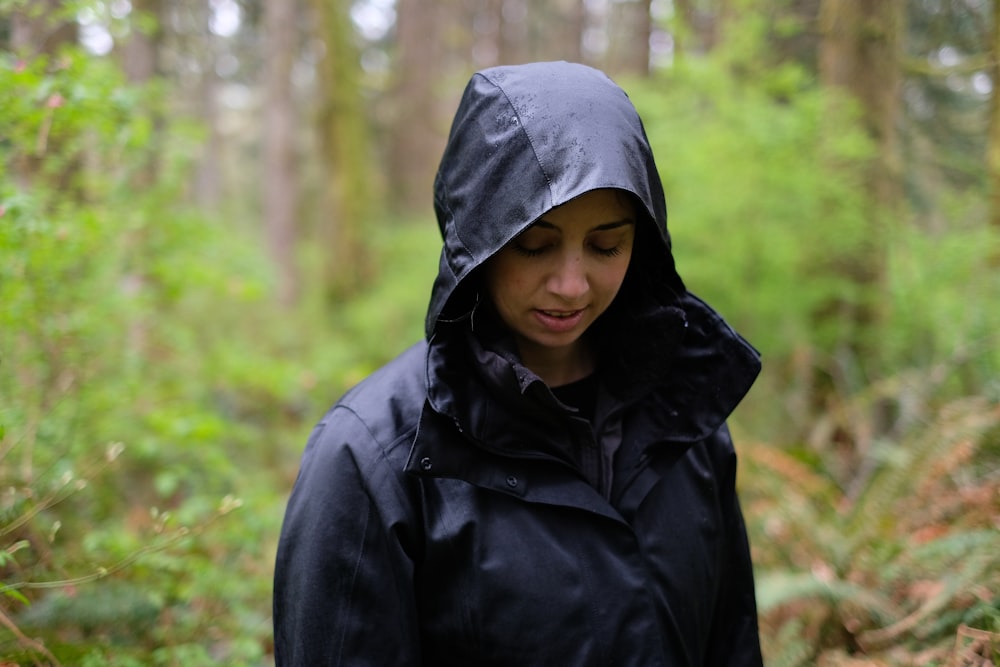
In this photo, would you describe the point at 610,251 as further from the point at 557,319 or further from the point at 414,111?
the point at 414,111

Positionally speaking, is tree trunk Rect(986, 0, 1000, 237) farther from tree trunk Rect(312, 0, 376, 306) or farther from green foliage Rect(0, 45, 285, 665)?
tree trunk Rect(312, 0, 376, 306)

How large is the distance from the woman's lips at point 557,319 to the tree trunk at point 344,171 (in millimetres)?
10447

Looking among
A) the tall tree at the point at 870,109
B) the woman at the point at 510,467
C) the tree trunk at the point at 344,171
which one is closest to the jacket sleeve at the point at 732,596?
the woman at the point at 510,467

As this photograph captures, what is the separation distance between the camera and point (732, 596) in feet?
6.80

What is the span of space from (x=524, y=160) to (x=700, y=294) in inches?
206

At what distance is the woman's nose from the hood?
15 centimetres

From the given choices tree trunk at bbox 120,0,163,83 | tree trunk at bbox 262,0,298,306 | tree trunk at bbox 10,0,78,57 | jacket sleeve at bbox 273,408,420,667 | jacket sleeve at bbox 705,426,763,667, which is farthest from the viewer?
tree trunk at bbox 262,0,298,306

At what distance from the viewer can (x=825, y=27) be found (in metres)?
6.34

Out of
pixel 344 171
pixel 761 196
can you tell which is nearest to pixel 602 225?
pixel 761 196

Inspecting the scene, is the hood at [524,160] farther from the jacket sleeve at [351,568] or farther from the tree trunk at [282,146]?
the tree trunk at [282,146]

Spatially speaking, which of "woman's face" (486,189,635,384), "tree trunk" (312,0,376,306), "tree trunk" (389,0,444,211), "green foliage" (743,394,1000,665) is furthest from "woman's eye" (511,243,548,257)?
"tree trunk" (389,0,444,211)

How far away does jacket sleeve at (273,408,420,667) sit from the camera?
149 cm

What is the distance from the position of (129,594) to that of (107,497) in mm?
1629

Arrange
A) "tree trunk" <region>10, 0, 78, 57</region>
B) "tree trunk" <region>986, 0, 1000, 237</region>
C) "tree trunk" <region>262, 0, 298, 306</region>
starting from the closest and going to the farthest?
1. "tree trunk" <region>10, 0, 78, 57</region>
2. "tree trunk" <region>986, 0, 1000, 237</region>
3. "tree trunk" <region>262, 0, 298, 306</region>
